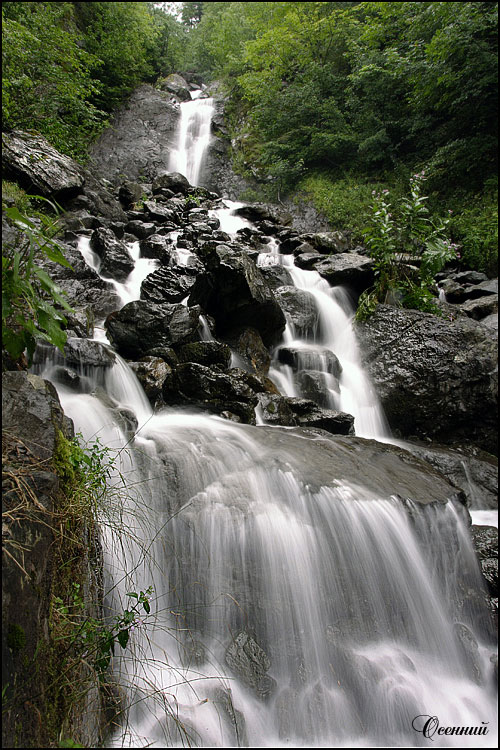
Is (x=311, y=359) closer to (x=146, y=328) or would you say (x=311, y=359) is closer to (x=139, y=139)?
(x=146, y=328)

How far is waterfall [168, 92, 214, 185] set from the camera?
19344mm

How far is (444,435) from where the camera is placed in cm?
641

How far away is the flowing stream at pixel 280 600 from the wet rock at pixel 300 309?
420 cm

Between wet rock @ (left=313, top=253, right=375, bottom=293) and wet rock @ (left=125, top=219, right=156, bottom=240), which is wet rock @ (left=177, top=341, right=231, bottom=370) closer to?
wet rock @ (left=313, top=253, right=375, bottom=293)

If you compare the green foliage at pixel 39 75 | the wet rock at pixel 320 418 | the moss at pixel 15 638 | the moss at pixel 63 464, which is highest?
the green foliage at pixel 39 75

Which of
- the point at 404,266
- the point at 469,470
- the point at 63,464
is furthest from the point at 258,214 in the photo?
the point at 63,464

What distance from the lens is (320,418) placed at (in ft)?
19.3

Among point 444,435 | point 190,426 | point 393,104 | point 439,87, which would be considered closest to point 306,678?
point 190,426

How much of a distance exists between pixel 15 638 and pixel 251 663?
69.6 inches

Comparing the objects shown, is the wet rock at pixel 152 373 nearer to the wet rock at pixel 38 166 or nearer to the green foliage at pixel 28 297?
the green foliage at pixel 28 297

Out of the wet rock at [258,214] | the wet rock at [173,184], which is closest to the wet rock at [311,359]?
the wet rock at [258,214]

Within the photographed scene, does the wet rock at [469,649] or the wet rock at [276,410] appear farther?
the wet rock at [276,410]

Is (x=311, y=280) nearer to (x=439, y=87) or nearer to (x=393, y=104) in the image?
(x=439, y=87)

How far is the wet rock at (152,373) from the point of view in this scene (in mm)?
5613
